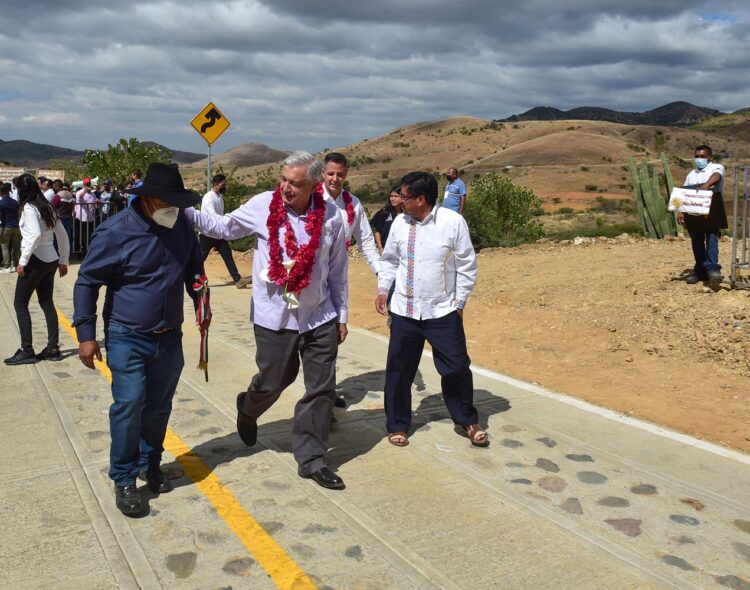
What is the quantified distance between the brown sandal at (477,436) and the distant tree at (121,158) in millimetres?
26011

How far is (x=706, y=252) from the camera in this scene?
9.84 meters

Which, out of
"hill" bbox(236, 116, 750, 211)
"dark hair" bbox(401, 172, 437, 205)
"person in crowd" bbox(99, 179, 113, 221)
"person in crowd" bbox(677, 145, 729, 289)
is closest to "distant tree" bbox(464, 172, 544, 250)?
"person in crowd" bbox(677, 145, 729, 289)

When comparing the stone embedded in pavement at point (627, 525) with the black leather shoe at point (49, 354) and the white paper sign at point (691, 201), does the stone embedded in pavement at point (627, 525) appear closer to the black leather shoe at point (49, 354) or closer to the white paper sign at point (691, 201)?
the black leather shoe at point (49, 354)

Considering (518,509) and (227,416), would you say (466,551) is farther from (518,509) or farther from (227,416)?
(227,416)

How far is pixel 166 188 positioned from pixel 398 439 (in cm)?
238

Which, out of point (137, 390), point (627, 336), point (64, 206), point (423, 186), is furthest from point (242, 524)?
point (64, 206)

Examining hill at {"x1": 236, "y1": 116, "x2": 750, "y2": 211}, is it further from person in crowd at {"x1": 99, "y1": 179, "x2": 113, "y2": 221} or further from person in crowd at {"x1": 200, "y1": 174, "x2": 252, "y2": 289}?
person in crowd at {"x1": 200, "y1": 174, "x2": 252, "y2": 289}

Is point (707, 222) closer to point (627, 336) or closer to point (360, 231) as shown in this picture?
point (627, 336)

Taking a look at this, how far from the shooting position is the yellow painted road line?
3564 millimetres

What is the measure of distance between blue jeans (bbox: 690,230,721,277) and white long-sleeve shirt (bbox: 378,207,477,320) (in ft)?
18.1

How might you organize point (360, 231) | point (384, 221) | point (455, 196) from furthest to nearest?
point (455, 196) → point (384, 221) → point (360, 231)

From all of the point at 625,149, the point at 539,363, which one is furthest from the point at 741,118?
the point at 539,363

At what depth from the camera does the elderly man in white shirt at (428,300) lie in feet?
17.5

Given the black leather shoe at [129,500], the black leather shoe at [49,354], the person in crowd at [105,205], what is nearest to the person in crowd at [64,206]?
the person in crowd at [105,205]
